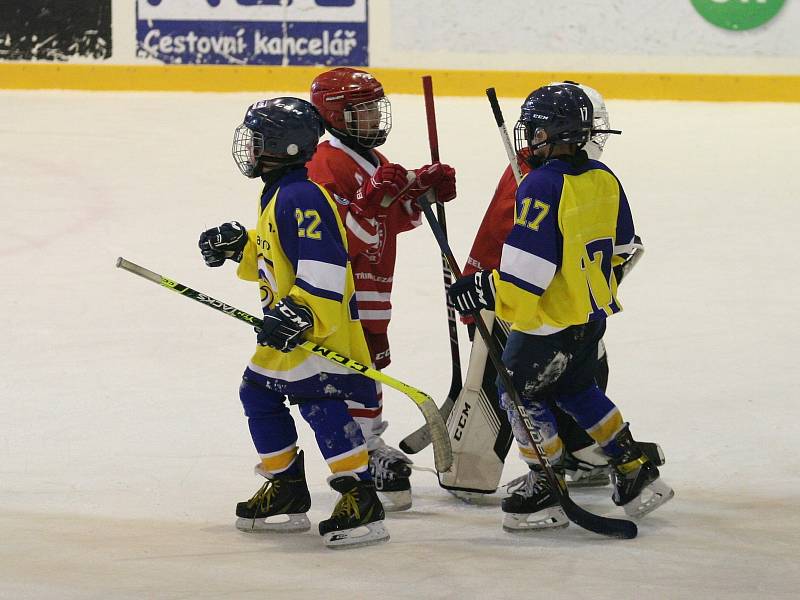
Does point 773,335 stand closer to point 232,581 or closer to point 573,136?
point 573,136

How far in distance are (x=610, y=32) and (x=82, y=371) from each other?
483 centimetres

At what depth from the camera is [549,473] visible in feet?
10.1

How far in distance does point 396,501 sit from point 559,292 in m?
0.70

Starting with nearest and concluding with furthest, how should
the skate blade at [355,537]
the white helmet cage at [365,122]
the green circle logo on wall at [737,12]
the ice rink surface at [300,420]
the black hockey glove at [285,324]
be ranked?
the ice rink surface at [300,420] → the black hockey glove at [285,324] → the skate blade at [355,537] → the white helmet cage at [365,122] → the green circle logo on wall at [737,12]

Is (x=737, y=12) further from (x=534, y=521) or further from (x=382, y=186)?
(x=534, y=521)

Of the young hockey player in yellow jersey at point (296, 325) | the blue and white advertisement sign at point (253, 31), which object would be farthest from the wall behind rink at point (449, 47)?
the young hockey player in yellow jersey at point (296, 325)

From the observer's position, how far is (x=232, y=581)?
258cm

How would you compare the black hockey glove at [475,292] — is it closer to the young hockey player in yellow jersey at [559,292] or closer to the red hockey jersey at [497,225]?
the young hockey player in yellow jersey at [559,292]

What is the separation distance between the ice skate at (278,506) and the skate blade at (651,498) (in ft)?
2.41

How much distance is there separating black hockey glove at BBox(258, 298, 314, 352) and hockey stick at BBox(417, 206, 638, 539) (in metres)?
0.39

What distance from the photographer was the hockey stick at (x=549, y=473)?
300cm

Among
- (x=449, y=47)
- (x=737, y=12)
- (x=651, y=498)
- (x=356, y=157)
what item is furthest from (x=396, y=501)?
(x=737, y=12)

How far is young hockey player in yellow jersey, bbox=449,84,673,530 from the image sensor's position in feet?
9.57

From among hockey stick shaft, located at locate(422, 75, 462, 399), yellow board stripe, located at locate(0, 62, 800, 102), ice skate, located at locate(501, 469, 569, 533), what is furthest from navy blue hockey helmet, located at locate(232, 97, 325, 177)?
yellow board stripe, located at locate(0, 62, 800, 102)
